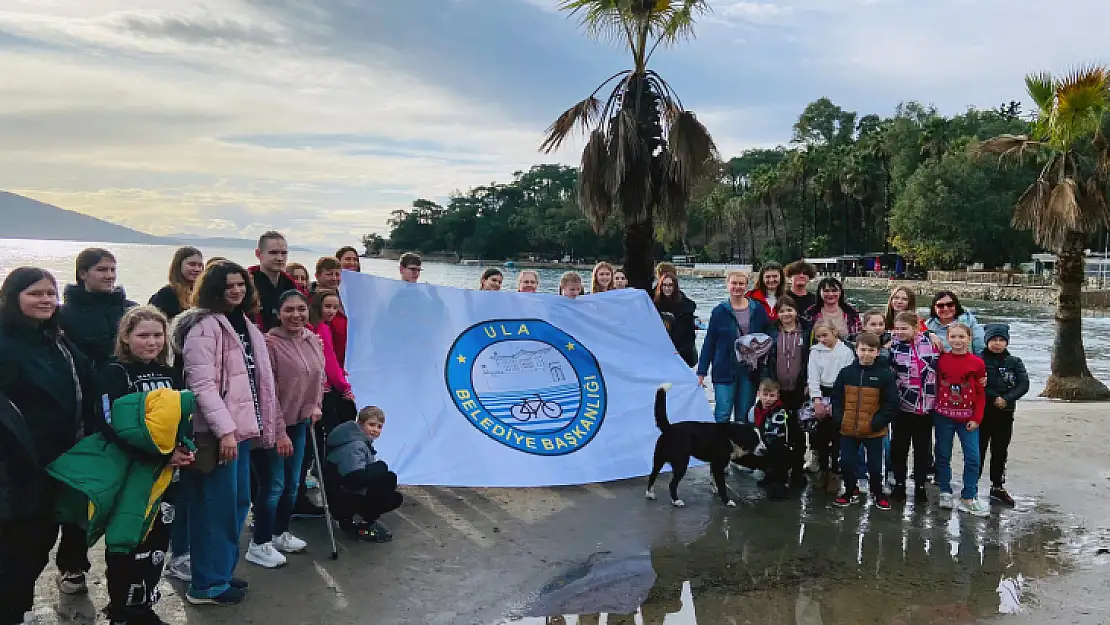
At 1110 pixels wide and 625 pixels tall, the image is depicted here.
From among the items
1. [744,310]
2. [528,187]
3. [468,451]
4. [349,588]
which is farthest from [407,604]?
[528,187]

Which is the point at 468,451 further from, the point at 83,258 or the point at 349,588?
the point at 83,258

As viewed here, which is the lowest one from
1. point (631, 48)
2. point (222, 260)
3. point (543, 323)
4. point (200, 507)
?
point (200, 507)

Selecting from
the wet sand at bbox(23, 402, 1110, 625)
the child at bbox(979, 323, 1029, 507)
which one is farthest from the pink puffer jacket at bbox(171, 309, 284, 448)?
the child at bbox(979, 323, 1029, 507)

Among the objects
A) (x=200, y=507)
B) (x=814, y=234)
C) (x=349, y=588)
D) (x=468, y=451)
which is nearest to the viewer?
(x=200, y=507)

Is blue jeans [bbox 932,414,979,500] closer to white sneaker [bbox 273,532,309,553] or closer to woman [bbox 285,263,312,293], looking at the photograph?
white sneaker [bbox 273,532,309,553]

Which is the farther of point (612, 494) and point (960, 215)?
point (960, 215)

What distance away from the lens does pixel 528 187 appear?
13625 cm

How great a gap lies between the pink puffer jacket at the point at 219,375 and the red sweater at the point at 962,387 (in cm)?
488

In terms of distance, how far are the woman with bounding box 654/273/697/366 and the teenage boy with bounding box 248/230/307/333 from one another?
3.78 m

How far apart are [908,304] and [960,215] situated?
55.1 m

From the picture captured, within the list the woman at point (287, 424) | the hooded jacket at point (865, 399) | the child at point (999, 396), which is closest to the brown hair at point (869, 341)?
the hooded jacket at point (865, 399)

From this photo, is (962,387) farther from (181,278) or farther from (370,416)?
(181,278)

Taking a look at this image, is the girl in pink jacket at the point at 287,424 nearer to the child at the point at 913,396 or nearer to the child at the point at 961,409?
the child at the point at 913,396

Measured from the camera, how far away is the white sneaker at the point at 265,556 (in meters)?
4.25
